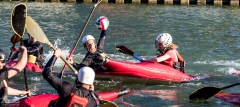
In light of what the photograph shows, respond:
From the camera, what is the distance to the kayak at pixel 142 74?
10445 mm

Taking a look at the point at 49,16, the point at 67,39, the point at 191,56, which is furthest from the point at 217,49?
the point at 49,16

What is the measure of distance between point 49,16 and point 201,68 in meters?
12.3

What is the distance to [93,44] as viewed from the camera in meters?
9.59

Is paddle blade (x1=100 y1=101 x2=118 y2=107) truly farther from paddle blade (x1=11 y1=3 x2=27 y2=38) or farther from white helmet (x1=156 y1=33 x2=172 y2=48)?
white helmet (x1=156 y1=33 x2=172 y2=48)

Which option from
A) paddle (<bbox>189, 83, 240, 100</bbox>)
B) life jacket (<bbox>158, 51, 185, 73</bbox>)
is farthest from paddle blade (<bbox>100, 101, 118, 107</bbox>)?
life jacket (<bbox>158, 51, 185, 73</bbox>)

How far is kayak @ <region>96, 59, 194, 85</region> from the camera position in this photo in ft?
34.3

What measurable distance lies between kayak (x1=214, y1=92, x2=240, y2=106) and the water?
4.2 inches

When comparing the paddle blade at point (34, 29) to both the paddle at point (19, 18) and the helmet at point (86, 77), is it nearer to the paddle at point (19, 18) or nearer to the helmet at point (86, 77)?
the paddle at point (19, 18)

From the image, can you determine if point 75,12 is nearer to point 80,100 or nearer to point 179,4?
point 179,4

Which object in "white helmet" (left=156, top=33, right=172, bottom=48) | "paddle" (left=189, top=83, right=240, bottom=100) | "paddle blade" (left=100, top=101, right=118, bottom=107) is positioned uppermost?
"white helmet" (left=156, top=33, right=172, bottom=48)

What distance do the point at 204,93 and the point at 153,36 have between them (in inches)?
366

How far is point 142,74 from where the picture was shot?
1052cm

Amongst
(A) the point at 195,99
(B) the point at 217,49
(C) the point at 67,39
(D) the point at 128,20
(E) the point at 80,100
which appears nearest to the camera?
(E) the point at 80,100

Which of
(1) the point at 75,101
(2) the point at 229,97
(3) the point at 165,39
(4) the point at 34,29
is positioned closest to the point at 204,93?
(2) the point at 229,97
